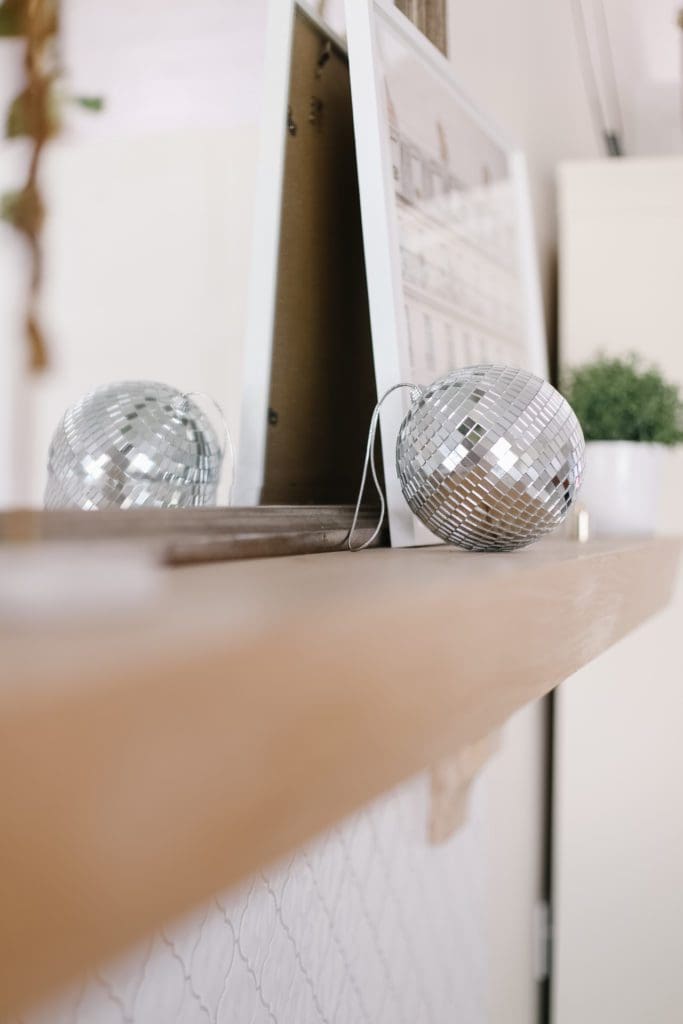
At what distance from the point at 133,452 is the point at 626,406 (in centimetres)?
91

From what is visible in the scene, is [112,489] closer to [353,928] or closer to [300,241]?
[300,241]

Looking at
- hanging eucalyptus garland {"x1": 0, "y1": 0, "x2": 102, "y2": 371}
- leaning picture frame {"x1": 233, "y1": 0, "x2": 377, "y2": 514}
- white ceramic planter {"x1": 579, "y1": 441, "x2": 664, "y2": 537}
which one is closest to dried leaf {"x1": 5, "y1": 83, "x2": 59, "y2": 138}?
hanging eucalyptus garland {"x1": 0, "y1": 0, "x2": 102, "y2": 371}

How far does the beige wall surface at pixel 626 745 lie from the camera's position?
5.38 feet

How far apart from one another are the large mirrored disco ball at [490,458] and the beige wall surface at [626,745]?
1017mm

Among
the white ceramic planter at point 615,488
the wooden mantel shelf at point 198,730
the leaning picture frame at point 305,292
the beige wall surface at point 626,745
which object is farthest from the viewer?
the beige wall surface at point 626,745

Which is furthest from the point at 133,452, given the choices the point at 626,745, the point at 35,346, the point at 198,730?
the point at 626,745

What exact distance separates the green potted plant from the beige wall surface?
0.30 meters

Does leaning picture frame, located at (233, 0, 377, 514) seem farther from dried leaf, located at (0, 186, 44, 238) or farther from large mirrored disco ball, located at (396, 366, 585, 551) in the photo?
dried leaf, located at (0, 186, 44, 238)

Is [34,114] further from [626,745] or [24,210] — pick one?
[626,745]

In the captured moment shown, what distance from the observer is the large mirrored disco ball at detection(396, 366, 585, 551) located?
682mm

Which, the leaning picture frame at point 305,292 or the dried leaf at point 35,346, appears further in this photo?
the leaning picture frame at point 305,292

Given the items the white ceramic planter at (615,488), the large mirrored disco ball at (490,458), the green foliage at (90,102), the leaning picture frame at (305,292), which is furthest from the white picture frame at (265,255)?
the white ceramic planter at (615,488)

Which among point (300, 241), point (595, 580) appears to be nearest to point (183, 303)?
point (300, 241)

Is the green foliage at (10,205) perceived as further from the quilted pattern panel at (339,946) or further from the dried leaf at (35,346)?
A: the quilted pattern panel at (339,946)
